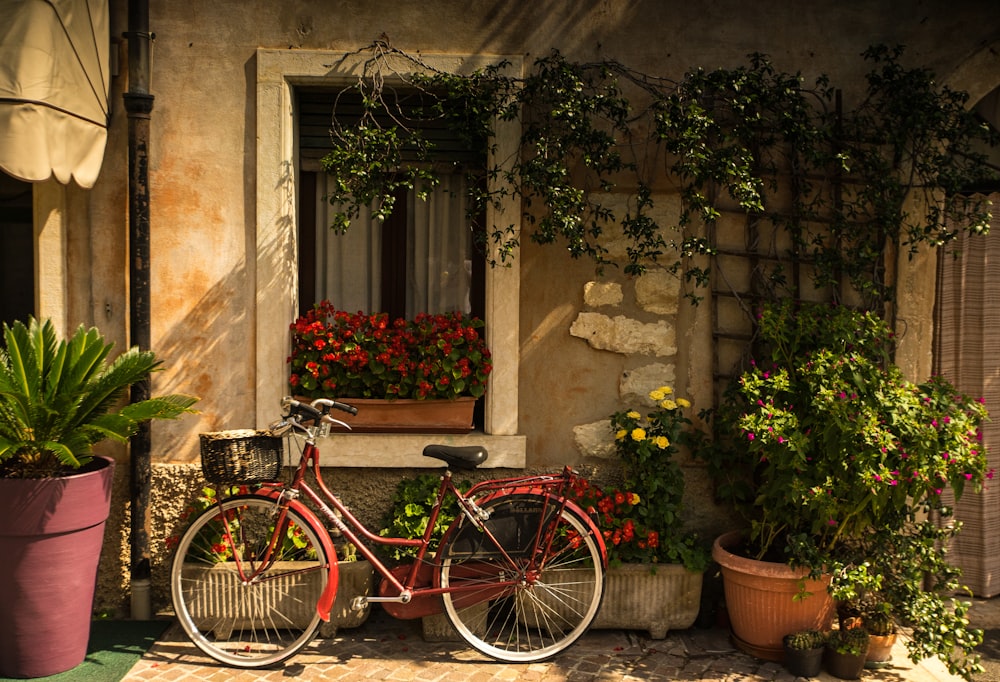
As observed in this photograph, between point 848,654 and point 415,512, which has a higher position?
point 415,512

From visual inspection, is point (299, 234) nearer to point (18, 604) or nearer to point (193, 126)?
point (193, 126)

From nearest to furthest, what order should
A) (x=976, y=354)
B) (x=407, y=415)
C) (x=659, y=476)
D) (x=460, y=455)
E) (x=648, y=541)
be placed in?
(x=460, y=455) → (x=648, y=541) → (x=659, y=476) → (x=407, y=415) → (x=976, y=354)

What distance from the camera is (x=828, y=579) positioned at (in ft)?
14.6

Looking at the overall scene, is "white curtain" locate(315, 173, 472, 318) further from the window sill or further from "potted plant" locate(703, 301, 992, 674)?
"potted plant" locate(703, 301, 992, 674)

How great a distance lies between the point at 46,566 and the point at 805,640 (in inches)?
144

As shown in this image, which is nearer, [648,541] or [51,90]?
[51,90]

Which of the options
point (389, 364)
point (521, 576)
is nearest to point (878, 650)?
point (521, 576)

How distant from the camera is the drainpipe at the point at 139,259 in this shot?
468 centimetres

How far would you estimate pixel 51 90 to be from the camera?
4176 mm

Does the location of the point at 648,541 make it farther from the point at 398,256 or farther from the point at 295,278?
the point at 295,278

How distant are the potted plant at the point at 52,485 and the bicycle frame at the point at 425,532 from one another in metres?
Answer: 0.76

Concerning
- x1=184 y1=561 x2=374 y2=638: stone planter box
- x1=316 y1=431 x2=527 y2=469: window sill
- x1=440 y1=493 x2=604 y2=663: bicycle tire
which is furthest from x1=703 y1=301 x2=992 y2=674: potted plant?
x1=184 y1=561 x2=374 y2=638: stone planter box

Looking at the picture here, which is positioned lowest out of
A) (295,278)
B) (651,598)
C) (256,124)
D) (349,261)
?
(651,598)

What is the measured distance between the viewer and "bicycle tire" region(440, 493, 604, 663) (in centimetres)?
433
